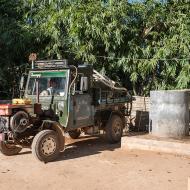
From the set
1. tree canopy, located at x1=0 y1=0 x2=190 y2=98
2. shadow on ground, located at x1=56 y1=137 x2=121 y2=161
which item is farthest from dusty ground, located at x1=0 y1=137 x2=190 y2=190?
tree canopy, located at x1=0 y1=0 x2=190 y2=98

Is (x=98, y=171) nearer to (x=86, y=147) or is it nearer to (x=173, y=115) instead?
(x=86, y=147)

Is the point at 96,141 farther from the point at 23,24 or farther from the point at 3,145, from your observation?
the point at 23,24

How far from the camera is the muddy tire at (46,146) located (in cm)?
983

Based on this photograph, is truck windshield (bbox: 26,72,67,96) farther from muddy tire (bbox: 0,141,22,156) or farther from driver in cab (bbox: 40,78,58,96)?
muddy tire (bbox: 0,141,22,156)

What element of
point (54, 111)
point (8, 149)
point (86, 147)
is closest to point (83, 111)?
point (54, 111)

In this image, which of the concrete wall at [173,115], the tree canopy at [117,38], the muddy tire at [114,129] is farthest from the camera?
the tree canopy at [117,38]

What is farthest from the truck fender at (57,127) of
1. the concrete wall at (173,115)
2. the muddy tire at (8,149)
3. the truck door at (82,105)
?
the concrete wall at (173,115)

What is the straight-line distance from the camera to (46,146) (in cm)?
1003

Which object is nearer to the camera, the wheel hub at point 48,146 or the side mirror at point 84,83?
the wheel hub at point 48,146

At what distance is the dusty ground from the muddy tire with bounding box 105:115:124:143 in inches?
35.3

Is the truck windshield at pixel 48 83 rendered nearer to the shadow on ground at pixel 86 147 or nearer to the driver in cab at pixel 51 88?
the driver in cab at pixel 51 88

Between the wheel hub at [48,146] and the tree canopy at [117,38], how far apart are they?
567cm

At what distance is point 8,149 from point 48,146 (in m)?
1.23

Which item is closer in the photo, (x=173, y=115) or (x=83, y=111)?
(x=83, y=111)
